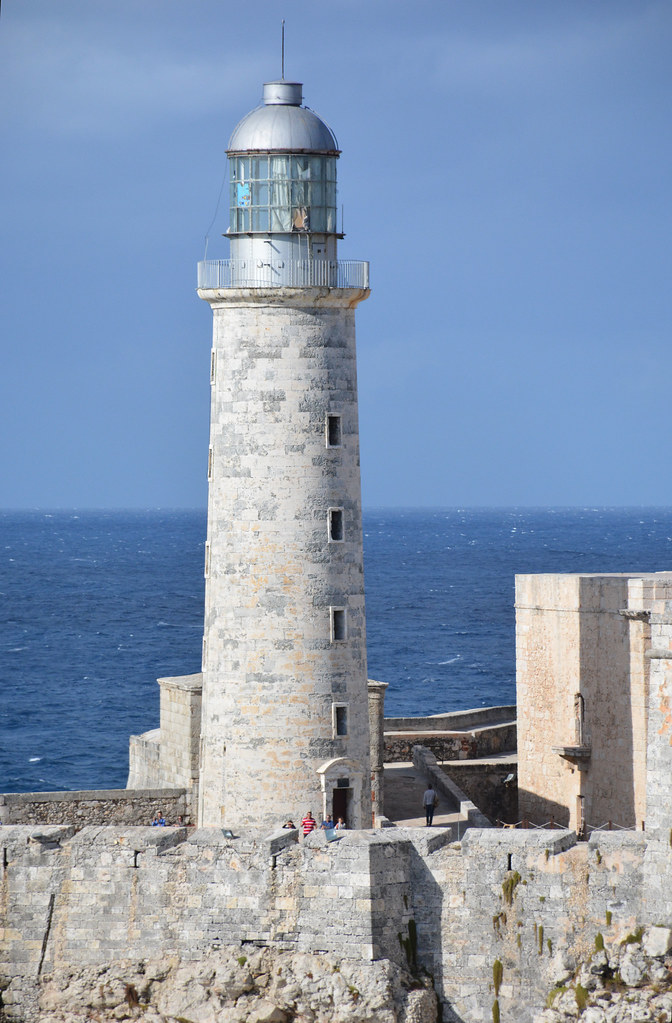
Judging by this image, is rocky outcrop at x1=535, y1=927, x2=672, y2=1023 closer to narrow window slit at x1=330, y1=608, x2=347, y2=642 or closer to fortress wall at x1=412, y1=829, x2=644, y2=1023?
fortress wall at x1=412, y1=829, x2=644, y2=1023

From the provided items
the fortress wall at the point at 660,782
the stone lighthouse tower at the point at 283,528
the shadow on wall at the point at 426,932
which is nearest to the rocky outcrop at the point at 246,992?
the shadow on wall at the point at 426,932

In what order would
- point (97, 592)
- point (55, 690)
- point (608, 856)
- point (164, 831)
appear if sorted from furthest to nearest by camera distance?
point (97, 592)
point (55, 690)
point (164, 831)
point (608, 856)

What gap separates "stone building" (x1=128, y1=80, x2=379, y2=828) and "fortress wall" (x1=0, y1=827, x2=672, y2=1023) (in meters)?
3.81

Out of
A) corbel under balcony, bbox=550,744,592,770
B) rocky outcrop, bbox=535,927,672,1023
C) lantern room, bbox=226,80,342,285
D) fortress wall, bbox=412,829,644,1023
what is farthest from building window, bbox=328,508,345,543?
rocky outcrop, bbox=535,927,672,1023

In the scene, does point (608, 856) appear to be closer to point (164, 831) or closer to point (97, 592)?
point (164, 831)

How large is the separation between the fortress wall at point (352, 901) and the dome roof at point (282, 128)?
12036mm

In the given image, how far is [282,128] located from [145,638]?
7026 centimetres

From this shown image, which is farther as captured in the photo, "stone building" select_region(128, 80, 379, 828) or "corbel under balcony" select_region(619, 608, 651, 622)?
"corbel under balcony" select_region(619, 608, 651, 622)

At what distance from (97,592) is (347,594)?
9971 centimetres

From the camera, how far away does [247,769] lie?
3120 cm

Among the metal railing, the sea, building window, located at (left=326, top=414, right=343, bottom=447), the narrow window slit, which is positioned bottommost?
the sea

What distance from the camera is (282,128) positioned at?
3225 cm

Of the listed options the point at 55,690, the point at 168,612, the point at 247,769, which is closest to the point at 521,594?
the point at 247,769

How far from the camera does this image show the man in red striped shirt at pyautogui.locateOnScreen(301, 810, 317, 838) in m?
29.5
